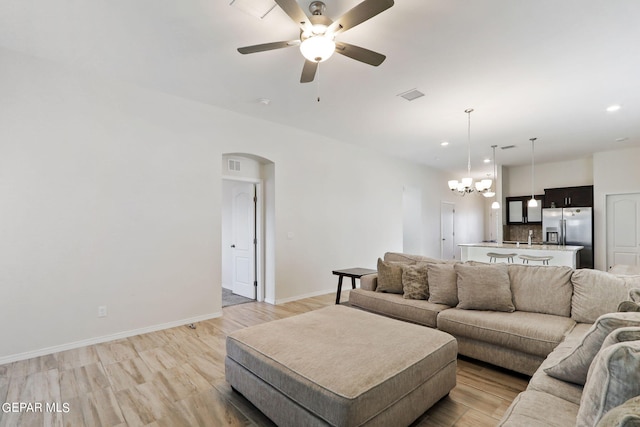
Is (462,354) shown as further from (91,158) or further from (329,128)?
(91,158)

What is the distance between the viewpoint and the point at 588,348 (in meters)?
1.48

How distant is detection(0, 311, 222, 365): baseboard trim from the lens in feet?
9.98

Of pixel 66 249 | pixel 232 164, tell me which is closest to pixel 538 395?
pixel 66 249

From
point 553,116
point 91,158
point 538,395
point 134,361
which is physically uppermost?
point 553,116

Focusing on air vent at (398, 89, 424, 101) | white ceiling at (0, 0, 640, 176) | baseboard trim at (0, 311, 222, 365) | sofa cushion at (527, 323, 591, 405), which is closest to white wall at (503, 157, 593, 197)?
white ceiling at (0, 0, 640, 176)

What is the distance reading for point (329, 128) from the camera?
17.9 ft

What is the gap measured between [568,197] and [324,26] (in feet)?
27.8

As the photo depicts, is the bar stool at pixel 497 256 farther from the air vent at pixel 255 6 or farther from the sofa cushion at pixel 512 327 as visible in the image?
the air vent at pixel 255 6

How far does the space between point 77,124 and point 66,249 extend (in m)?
1.39

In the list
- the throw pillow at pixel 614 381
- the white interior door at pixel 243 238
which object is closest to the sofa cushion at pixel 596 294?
the throw pillow at pixel 614 381

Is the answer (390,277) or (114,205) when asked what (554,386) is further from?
(114,205)

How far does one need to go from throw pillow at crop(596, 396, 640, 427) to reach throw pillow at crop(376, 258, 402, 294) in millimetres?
3050

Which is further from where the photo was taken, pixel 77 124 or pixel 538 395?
pixel 77 124

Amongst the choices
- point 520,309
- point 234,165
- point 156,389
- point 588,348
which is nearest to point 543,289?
point 520,309
